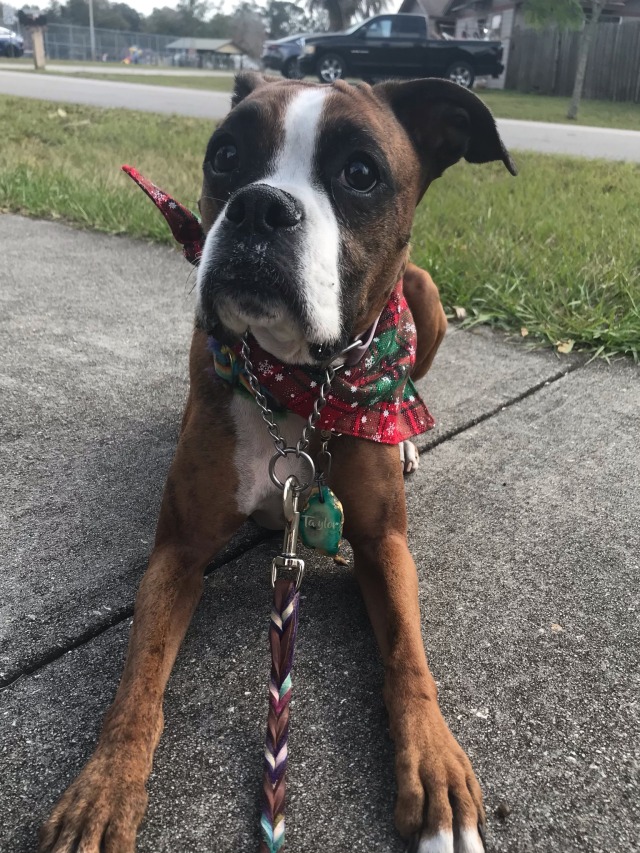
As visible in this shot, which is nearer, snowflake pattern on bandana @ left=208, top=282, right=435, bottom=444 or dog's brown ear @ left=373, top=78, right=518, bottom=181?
snowflake pattern on bandana @ left=208, top=282, right=435, bottom=444

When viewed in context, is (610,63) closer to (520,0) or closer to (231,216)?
(520,0)

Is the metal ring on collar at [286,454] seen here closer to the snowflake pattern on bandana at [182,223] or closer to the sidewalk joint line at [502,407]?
the snowflake pattern on bandana at [182,223]

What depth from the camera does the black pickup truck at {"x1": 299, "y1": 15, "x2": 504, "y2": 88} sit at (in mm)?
21672

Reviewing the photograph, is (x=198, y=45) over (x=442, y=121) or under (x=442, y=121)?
over

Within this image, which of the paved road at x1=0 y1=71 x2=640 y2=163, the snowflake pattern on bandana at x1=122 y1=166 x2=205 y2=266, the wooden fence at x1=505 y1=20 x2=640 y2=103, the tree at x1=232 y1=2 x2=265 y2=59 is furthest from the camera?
the tree at x1=232 y1=2 x2=265 y2=59

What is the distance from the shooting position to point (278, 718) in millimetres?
1666

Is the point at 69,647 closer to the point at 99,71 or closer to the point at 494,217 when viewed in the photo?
the point at 494,217

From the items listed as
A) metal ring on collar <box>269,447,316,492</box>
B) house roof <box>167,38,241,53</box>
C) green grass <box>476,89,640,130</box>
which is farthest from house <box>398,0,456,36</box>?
metal ring on collar <box>269,447,316,492</box>

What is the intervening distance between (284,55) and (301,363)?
92.1ft

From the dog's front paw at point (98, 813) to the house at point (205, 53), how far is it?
77300mm

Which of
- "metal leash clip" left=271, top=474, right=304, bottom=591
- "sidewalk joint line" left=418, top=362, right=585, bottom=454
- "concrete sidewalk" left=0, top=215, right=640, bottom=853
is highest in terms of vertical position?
"metal leash clip" left=271, top=474, right=304, bottom=591

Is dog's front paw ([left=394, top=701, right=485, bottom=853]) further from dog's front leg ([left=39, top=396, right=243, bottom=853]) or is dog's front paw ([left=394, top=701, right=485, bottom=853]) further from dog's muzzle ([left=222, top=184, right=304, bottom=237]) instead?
dog's muzzle ([left=222, top=184, right=304, bottom=237])

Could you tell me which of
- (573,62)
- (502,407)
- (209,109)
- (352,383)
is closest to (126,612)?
(352,383)

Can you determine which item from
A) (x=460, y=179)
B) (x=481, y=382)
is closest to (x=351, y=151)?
(x=481, y=382)
